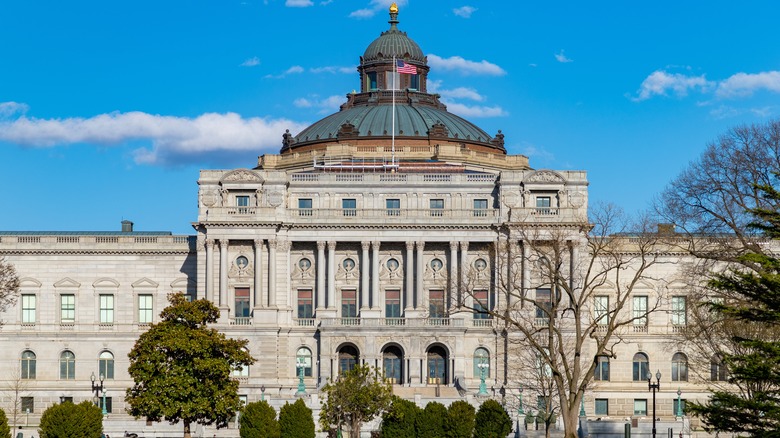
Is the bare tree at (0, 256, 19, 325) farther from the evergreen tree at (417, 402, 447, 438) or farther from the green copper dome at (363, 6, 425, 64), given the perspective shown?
the green copper dome at (363, 6, 425, 64)

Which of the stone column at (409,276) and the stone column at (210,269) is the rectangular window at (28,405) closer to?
the stone column at (210,269)

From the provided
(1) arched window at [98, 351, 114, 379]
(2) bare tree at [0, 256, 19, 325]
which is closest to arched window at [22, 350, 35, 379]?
(2) bare tree at [0, 256, 19, 325]

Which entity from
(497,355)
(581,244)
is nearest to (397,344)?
(497,355)

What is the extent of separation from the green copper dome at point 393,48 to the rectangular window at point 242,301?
114 ft

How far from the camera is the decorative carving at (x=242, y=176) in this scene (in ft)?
394

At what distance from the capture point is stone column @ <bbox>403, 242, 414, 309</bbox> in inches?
4764

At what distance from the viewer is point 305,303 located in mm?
122312

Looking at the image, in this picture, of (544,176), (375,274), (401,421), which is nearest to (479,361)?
(375,274)

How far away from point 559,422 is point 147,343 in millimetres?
29128

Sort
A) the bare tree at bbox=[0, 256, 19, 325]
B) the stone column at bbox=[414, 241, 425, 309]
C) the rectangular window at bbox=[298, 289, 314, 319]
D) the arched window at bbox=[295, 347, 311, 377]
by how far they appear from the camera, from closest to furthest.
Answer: the bare tree at bbox=[0, 256, 19, 325]
the arched window at bbox=[295, 347, 311, 377]
the stone column at bbox=[414, 241, 425, 309]
the rectangular window at bbox=[298, 289, 314, 319]

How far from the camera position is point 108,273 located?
12606cm

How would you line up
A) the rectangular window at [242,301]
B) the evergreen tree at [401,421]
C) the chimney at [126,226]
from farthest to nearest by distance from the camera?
the chimney at [126,226]
the rectangular window at [242,301]
the evergreen tree at [401,421]

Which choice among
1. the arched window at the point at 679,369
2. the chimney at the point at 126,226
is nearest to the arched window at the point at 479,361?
the arched window at the point at 679,369

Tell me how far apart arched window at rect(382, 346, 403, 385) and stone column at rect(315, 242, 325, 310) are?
6504 mm
